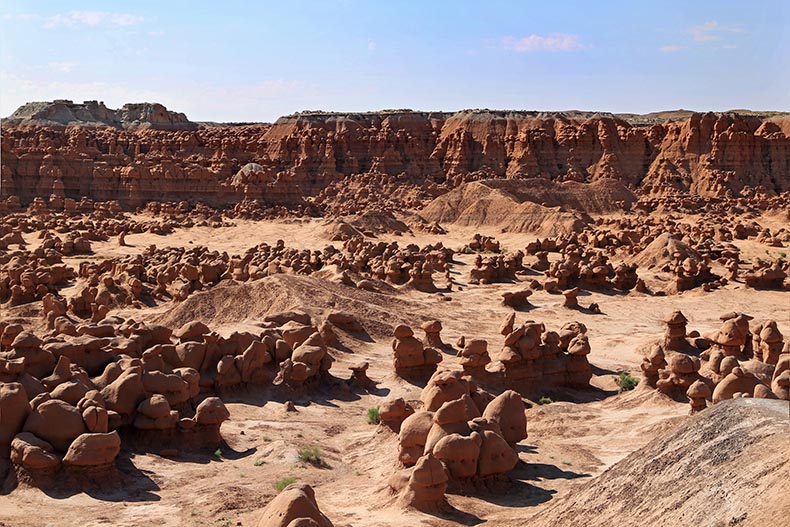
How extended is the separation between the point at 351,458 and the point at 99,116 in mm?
82757

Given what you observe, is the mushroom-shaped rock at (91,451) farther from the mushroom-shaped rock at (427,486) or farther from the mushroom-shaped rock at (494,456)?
the mushroom-shaped rock at (494,456)

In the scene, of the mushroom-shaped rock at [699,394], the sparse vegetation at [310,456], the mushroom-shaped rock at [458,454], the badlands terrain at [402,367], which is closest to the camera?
the badlands terrain at [402,367]

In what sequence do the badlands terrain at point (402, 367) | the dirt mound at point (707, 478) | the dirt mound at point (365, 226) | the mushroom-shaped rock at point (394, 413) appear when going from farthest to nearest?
the dirt mound at point (365, 226) → the mushroom-shaped rock at point (394, 413) → the badlands terrain at point (402, 367) → the dirt mound at point (707, 478)

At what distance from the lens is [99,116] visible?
86.4m

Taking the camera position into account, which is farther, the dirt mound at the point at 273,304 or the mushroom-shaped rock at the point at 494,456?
the dirt mound at the point at 273,304

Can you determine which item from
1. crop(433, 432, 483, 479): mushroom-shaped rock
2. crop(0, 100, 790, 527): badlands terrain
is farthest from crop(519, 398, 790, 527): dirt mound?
crop(433, 432, 483, 479): mushroom-shaped rock

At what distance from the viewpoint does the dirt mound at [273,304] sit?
1877 cm

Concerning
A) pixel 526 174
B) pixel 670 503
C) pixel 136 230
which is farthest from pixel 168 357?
pixel 526 174

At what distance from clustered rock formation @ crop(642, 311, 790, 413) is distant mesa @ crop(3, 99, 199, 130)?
7090 cm

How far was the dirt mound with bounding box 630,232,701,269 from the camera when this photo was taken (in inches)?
1142

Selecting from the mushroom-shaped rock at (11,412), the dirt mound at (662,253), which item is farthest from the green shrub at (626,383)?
the dirt mound at (662,253)

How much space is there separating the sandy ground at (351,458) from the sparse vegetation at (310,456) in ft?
0.34

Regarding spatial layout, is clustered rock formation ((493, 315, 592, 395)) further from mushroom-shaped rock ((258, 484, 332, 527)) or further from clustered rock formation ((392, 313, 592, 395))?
mushroom-shaped rock ((258, 484, 332, 527))

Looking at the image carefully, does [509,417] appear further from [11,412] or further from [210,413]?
[11,412]
